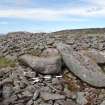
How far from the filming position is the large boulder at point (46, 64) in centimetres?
2512

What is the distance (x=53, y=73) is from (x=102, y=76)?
405 cm

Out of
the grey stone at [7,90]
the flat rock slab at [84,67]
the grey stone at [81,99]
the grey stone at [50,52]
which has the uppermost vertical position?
the grey stone at [50,52]

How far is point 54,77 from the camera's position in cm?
2523

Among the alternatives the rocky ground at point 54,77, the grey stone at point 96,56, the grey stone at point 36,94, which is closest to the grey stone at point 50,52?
the rocky ground at point 54,77

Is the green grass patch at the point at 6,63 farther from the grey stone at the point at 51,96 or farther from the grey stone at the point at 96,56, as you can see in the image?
the grey stone at the point at 96,56

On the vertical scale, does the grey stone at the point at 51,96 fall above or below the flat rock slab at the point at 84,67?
below

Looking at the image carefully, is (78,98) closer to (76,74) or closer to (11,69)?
(76,74)

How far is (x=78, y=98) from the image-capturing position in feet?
73.7

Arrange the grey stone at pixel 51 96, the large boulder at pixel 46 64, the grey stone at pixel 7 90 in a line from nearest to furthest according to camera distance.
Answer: the grey stone at pixel 51 96, the grey stone at pixel 7 90, the large boulder at pixel 46 64

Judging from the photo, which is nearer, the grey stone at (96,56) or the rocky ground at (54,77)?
the rocky ground at (54,77)

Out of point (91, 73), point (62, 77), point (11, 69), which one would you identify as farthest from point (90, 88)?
point (11, 69)

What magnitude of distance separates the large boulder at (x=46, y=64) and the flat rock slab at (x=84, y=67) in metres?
0.81

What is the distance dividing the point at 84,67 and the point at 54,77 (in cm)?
258

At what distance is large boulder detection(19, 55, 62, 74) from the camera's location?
25.1m
